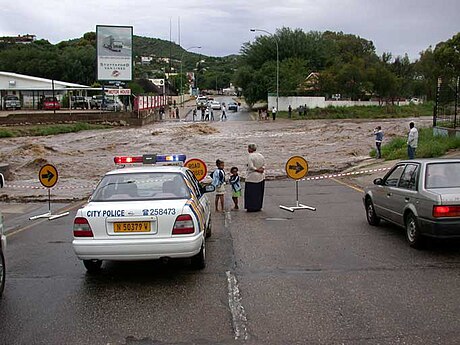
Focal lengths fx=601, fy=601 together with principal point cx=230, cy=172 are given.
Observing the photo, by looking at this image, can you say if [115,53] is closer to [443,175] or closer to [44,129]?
[44,129]

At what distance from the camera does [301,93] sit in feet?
283

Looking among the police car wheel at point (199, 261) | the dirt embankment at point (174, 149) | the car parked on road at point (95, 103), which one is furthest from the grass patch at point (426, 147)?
the car parked on road at point (95, 103)

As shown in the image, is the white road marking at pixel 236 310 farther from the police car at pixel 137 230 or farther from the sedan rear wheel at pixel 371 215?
the sedan rear wheel at pixel 371 215

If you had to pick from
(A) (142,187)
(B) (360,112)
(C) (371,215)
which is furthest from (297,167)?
(B) (360,112)

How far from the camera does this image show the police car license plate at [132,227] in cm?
755

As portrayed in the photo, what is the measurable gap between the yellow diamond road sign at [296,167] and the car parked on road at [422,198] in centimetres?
378

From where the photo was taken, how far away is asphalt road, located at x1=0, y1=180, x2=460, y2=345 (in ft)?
18.8

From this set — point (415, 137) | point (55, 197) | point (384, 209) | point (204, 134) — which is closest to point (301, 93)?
point (204, 134)

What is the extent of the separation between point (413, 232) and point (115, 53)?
64.6 m

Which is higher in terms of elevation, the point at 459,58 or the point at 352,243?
the point at 459,58

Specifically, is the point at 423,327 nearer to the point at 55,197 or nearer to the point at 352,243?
the point at 352,243

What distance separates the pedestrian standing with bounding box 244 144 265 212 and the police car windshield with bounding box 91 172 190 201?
→ 16.9 feet

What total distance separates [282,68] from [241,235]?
75.9 meters

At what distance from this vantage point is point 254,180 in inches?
547
